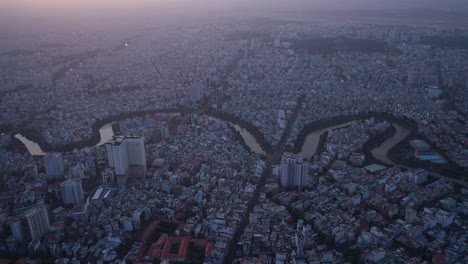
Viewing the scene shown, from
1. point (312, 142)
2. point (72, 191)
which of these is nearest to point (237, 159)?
point (312, 142)

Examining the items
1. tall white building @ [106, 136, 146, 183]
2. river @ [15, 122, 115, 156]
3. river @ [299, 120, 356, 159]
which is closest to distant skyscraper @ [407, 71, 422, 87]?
river @ [299, 120, 356, 159]

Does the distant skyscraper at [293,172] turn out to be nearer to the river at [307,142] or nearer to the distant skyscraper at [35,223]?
the river at [307,142]

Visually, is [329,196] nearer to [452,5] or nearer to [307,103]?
[307,103]

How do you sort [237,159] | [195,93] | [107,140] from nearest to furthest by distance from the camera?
[237,159]
[107,140]
[195,93]

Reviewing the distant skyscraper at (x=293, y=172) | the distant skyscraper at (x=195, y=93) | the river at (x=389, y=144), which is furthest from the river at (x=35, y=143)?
the river at (x=389, y=144)

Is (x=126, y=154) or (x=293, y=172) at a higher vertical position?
(x=126, y=154)

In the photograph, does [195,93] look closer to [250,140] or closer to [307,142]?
[250,140]

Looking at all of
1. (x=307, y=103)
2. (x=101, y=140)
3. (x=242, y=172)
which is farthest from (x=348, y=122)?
(x=101, y=140)
